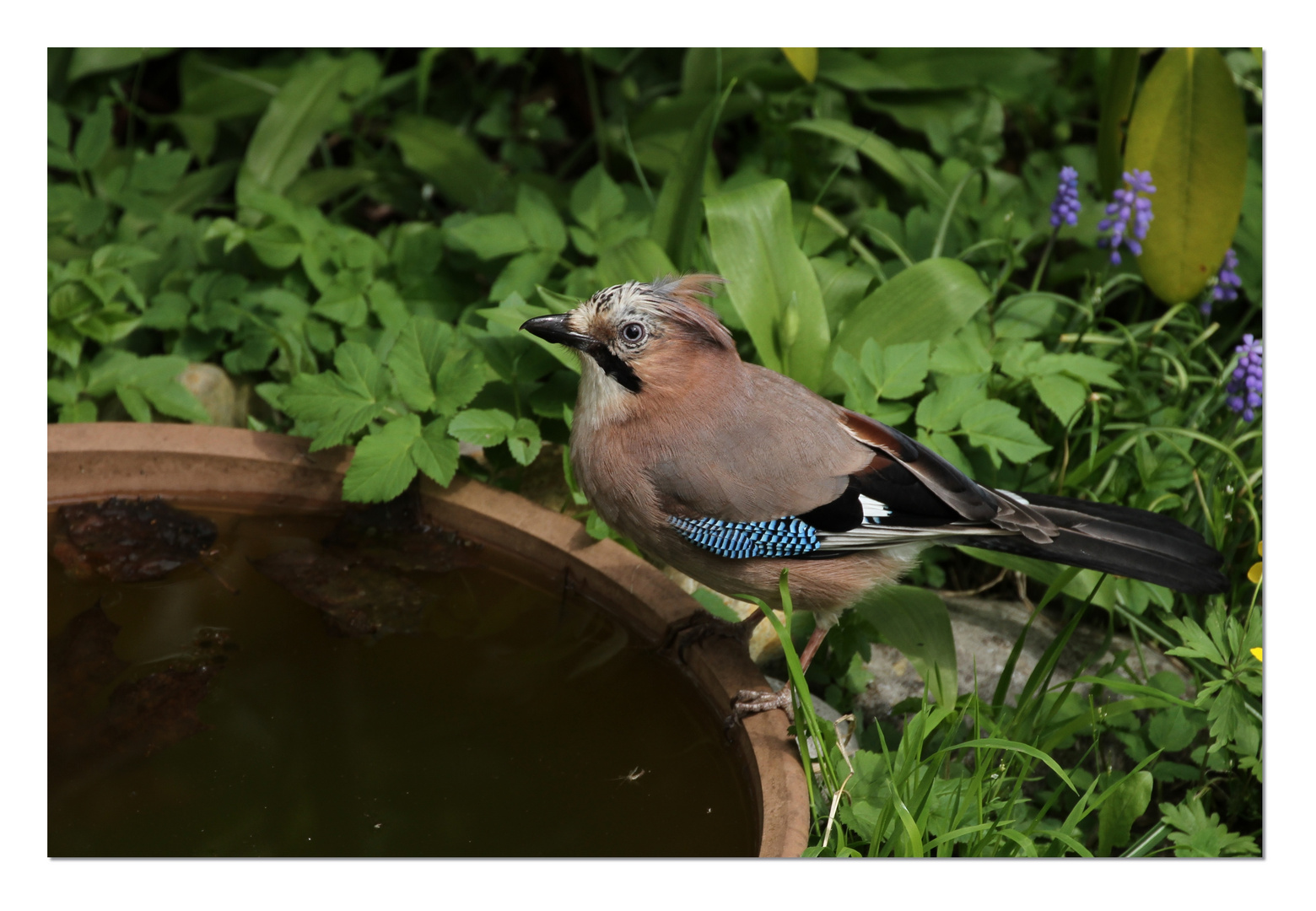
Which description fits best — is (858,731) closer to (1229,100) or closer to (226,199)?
(1229,100)

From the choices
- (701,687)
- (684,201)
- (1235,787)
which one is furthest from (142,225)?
(1235,787)

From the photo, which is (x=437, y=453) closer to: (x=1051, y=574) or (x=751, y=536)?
(x=751, y=536)

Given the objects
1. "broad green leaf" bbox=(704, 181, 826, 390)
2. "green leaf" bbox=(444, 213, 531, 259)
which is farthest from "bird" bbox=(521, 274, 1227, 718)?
"green leaf" bbox=(444, 213, 531, 259)

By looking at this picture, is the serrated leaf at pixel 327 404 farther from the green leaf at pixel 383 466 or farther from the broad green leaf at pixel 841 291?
the broad green leaf at pixel 841 291

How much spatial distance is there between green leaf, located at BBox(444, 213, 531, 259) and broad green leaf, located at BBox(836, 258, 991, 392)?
1171 millimetres

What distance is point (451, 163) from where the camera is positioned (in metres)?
4.73

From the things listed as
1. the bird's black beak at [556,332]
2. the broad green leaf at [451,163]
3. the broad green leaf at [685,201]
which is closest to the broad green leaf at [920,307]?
the broad green leaf at [685,201]

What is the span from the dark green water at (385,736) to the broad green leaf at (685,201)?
1312 mm

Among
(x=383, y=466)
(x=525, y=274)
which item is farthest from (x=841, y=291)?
(x=383, y=466)

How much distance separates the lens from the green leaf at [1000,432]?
3.23 m

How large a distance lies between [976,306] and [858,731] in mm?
1394

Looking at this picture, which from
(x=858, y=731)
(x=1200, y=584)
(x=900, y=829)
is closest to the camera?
(x=900, y=829)

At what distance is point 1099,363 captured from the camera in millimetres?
3654

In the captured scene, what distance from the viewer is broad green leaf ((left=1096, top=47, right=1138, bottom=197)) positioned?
3.98 metres
